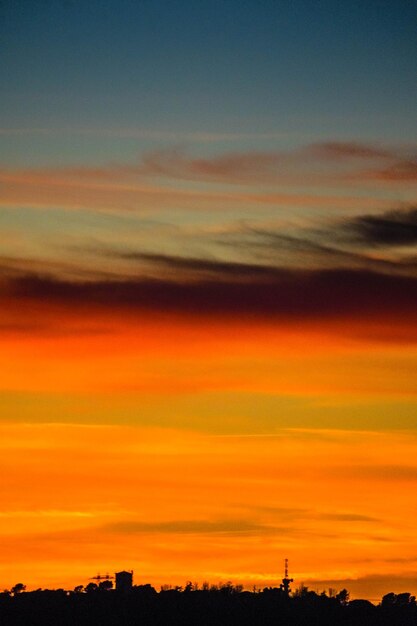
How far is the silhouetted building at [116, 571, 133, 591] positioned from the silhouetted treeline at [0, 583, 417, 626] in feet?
5.08

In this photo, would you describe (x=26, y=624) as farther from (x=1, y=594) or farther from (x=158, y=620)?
(x=1, y=594)

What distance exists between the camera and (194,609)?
143 metres

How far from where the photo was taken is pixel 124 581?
556 ft

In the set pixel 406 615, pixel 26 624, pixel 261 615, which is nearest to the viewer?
pixel 26 624

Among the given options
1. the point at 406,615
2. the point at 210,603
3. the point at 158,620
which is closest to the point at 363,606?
the point at 406,615

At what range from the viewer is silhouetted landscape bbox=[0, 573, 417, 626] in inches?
5404

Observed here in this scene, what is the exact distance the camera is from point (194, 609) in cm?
14300

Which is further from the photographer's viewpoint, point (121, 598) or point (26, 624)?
point (121, 598)

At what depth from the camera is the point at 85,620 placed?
137 m

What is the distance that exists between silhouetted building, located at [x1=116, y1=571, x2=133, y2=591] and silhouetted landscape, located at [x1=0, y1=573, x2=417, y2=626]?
3.76ft

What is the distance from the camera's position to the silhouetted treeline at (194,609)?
13712 centimetres

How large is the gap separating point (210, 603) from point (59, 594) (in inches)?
510

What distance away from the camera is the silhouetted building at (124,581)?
16473 cm

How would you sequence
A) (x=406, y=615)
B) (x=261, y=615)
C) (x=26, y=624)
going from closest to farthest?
(x=26, y=624), (x=261, y=615), (x=406, y=615)
